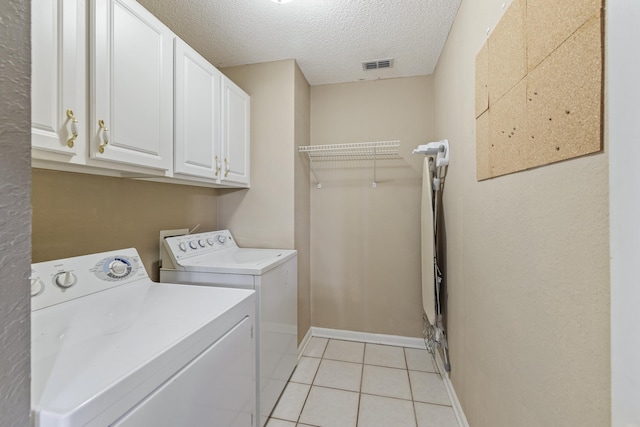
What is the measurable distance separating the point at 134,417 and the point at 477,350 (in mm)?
1416

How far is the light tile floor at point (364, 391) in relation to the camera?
1613 mm

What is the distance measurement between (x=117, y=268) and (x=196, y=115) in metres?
0.94

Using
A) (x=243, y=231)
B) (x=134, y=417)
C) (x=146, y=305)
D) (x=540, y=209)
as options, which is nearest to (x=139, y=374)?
(x=134, y=417)

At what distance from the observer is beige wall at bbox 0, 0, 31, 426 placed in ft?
1.28

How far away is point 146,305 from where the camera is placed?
3.64ft

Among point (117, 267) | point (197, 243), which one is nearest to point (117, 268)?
point (117, 267)

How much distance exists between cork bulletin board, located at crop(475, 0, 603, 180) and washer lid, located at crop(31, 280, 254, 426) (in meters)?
1.21

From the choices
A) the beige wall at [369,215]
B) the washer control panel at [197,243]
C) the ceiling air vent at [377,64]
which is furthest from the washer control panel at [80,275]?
the ceiling air vent at [377,64]

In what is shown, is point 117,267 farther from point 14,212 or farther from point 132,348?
point 14,212

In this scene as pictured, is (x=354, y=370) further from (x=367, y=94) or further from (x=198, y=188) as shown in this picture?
(x=367, y=94)

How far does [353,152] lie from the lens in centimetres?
255

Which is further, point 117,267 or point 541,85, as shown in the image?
point 117,267

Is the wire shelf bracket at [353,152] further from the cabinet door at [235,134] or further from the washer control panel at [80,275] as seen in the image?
Answer: the washer control panel at [80,275]

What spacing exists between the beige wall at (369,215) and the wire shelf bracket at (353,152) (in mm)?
70
